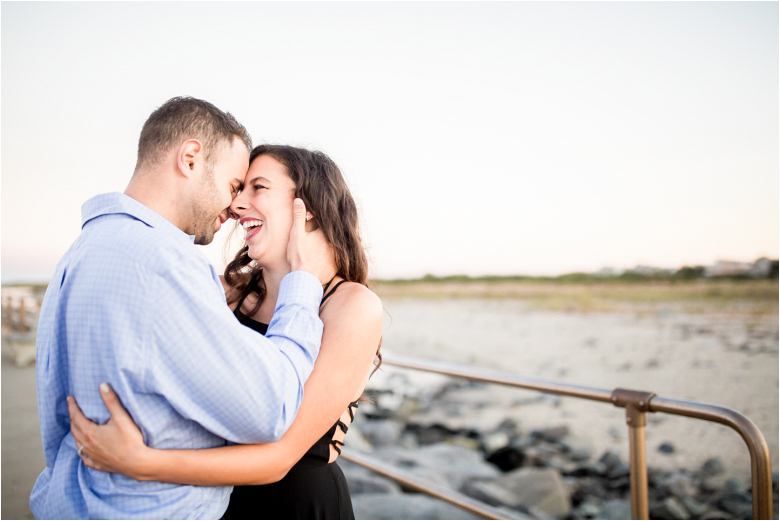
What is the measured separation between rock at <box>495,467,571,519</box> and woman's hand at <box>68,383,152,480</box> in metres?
4.97

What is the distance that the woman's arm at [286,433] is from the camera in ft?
3.69

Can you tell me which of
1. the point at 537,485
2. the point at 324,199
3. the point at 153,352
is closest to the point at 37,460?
the point at 324,199

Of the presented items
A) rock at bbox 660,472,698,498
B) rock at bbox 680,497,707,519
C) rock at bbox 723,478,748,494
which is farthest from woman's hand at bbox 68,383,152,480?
rock at bbox 723,478,748,494

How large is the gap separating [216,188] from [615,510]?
571cm

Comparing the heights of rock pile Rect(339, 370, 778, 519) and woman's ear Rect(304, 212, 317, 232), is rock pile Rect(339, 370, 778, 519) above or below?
below

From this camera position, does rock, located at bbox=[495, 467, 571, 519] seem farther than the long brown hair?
Yes

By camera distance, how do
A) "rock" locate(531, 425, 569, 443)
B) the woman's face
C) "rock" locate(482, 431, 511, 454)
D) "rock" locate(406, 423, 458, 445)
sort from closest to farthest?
1. the woman's face
2. "rock" locate(482, 431, 511, 454)
3. "rock" locate(406, 423, 458, 445)
4. "rock" locate(531, 425, 569, 443)

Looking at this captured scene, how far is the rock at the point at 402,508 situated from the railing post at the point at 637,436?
1982 mm

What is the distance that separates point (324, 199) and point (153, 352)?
1.00 meters

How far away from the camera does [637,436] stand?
204 cm

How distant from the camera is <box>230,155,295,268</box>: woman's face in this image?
1.90 m

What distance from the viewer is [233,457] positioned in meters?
1.23

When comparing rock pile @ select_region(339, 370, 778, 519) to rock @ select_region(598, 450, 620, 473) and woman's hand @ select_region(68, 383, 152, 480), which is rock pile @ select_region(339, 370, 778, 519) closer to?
rock @ select_region(598, 450, 620, 473)

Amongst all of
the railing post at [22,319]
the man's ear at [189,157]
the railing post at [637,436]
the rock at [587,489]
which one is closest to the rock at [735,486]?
the rock at [587,489]
